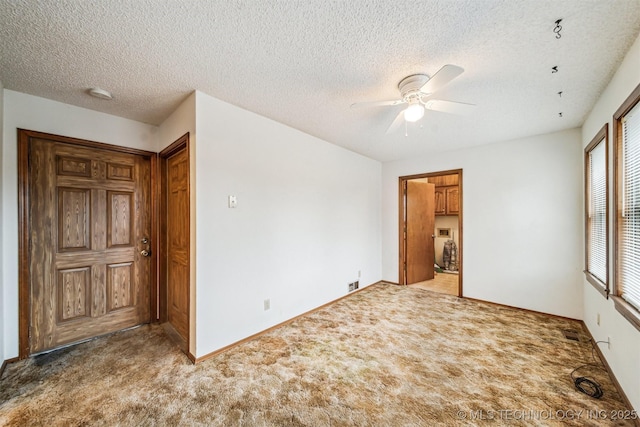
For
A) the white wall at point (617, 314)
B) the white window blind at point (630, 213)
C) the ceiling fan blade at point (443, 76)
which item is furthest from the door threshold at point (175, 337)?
the white window blind at point (630, 213)

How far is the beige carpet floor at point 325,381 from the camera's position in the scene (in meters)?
1.60

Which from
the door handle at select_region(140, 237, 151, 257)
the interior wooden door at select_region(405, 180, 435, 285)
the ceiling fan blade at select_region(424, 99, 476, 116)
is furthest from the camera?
the interior wooden door at select_region(405, 180, 435, 285)

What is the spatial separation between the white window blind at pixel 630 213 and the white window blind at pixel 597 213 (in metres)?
0.47

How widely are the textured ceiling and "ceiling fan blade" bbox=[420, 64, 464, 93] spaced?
0.75ft

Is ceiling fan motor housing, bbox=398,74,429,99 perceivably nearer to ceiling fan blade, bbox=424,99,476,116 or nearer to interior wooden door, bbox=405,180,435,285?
ceiling fan blade, bbox=424,99,476,116

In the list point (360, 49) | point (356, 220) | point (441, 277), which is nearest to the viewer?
point (360, 49)

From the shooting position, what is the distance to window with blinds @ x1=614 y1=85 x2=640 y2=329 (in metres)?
1.65

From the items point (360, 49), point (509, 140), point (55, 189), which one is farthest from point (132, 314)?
point (509, 140)

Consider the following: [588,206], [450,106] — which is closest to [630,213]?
[588,206]

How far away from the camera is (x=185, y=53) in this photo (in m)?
1.68

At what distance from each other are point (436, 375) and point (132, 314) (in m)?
3.28

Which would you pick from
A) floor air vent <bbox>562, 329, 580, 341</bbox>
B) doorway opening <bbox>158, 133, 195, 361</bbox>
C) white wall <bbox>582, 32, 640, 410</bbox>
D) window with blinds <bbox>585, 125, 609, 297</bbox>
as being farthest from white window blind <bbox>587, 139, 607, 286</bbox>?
doorway opening <bbox>158, 133, 195, 361</bbox>

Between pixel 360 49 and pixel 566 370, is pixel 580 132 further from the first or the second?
pixel 360 49

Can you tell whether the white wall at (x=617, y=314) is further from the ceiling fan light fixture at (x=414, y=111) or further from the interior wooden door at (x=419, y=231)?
the interior wooden door at (x=419, y=231)
